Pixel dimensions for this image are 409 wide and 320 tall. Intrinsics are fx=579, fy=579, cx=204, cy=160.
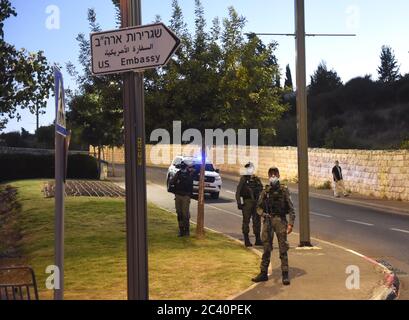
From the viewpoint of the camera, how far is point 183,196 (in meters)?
14.1

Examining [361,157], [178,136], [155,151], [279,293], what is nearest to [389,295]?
[279,293]

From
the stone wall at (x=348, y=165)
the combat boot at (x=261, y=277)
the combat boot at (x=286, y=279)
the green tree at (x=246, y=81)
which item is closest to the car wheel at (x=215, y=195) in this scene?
the stone wall at (x=348, y=165)

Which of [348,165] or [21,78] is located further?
[348,165]

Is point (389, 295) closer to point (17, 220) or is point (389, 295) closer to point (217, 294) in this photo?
point (217, 294)

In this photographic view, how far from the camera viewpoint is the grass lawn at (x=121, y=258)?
28.4ft

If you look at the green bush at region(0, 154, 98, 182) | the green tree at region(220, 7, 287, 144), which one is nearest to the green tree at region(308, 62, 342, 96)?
the green bush at region(0, 154, 98, 182)

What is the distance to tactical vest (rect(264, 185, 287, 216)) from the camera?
9.16 meters

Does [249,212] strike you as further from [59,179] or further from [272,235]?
[59,179]

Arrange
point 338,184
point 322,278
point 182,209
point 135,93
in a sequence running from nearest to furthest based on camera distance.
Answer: point 135,93 < point 322,278 < point 182,209 < point 338,184

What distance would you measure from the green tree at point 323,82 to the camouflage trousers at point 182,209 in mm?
64978

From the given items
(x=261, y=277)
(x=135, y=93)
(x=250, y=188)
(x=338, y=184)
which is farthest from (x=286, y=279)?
(x=338, y=184)

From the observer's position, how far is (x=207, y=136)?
14.1m

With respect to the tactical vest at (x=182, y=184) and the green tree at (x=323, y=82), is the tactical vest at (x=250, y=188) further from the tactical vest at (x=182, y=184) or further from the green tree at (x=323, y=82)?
the green tree at (x=323, y=82)

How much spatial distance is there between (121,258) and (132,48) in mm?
6445
